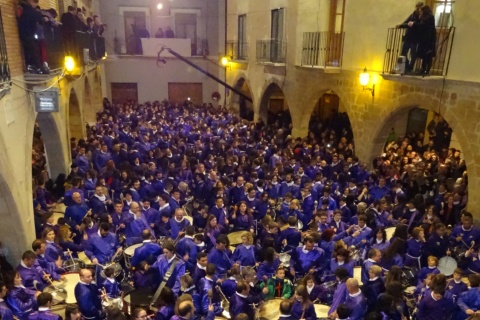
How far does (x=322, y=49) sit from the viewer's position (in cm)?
1585

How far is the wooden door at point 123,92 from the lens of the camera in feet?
95.1

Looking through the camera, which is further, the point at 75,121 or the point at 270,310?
the point at 75,121

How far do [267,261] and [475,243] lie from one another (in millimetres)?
4534

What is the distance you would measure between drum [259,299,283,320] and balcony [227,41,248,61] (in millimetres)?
18490

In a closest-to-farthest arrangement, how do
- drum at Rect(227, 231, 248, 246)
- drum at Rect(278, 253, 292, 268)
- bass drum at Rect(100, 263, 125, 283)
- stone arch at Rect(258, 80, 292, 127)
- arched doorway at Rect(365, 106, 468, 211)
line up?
bass drum at Rect(100, 263, 125, 283) → drum at Rect(278, 253, 292, 268) → drum at Rect(227, 231, 248, 246) → arched doorway at Rect(365, 106, 468, 211) → stone arch at Rect(258, 80, 292, 127)

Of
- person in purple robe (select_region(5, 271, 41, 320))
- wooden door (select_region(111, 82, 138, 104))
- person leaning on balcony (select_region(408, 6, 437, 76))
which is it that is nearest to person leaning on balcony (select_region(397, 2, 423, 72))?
person leaning on balcony (select_region(408, 6, 437, 76))

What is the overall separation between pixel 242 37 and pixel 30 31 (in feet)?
55.1

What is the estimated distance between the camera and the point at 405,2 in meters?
11.6

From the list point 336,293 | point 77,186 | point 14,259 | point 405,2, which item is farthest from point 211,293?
point 405,2

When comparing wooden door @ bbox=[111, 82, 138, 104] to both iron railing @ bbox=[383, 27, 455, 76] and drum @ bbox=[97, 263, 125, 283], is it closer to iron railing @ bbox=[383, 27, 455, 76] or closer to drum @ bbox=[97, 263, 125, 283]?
iron railing @ bbox=[383, 27, 455, 76]

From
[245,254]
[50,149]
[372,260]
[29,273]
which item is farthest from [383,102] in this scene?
[29,273]

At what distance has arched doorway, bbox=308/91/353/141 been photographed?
60.2ft

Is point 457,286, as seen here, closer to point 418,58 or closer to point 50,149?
point 418,58

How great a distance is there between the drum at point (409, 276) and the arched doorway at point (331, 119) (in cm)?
1026
